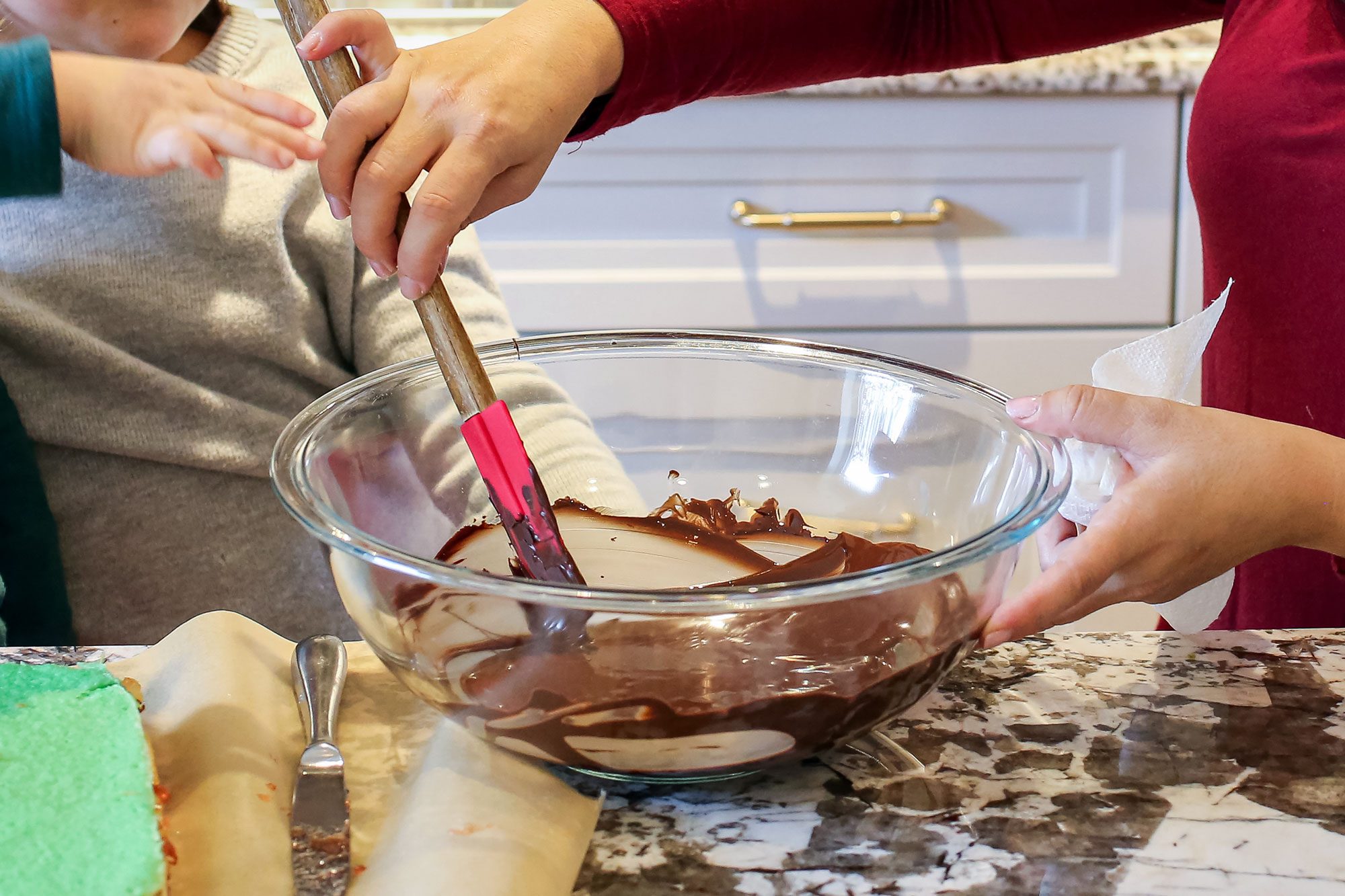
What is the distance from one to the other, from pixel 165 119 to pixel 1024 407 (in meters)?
0.48

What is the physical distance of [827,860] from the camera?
0.47 metres

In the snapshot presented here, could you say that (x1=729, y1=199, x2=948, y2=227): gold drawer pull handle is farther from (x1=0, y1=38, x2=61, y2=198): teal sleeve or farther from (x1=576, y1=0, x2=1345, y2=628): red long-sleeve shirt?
(x1=0, y1=38, x2=61, y2=198): teal sleeve

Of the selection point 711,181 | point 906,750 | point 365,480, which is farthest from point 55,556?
point 711,181

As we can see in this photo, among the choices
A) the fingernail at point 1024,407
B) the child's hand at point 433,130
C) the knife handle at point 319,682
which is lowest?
the knife handle at point 319,682

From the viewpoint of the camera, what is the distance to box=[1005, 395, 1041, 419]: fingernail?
1.87 feet

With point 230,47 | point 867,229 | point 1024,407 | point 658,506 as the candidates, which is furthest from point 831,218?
point 1024,407

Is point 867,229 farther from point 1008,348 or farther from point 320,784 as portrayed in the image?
point 320,784

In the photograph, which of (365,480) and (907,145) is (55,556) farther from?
(907,145)

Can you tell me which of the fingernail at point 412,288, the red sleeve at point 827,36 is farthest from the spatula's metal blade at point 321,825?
the red sleeve at point 827,36

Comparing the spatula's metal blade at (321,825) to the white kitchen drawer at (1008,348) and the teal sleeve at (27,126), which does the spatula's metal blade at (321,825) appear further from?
the white kitchen drawer at (1008,348)

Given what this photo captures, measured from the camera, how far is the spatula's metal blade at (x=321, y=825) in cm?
46

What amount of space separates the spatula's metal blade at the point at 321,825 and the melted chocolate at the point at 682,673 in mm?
51

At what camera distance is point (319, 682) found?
1.90 ft

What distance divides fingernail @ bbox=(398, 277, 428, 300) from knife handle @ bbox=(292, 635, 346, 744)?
184 millimetres
